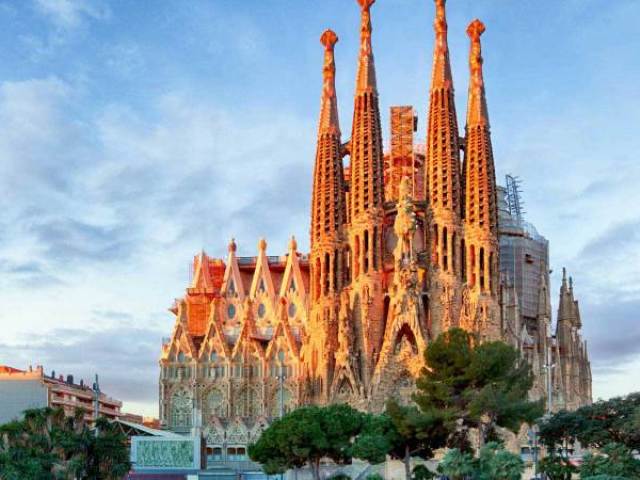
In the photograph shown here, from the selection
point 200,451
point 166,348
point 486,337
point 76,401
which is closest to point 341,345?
point 486,337

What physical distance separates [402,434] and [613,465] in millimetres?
8091

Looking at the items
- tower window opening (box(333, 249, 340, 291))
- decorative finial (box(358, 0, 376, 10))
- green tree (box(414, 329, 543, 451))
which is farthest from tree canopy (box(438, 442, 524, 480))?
decorative finial (box(358, 0, 376, 10))

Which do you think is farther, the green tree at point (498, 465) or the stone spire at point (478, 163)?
Answer: the stone spire at point (478, 163)

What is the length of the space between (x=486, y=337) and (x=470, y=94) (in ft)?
49.8

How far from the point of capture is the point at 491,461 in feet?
109

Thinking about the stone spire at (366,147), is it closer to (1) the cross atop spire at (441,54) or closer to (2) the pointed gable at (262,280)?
(1) the cross atop spire at (441,54)

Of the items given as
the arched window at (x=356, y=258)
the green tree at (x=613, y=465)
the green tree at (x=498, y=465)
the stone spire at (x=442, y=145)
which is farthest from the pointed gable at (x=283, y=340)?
the green tree at (x=498, y=465)

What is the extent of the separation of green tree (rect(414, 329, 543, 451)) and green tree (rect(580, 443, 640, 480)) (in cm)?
387

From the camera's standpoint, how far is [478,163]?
61.7m

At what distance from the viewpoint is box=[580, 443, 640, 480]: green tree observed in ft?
111

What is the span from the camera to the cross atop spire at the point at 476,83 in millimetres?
62847

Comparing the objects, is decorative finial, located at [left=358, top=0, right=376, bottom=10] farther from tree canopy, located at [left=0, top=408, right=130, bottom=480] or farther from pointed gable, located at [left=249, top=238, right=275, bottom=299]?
tree canopy, located at [left=0, top=408, right=130, bottom=480]

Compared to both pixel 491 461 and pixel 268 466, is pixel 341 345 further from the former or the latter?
pixel 491 461

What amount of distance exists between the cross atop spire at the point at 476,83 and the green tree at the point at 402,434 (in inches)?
1062
